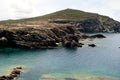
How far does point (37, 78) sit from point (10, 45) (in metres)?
83.1

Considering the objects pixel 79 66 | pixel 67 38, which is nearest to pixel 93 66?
pixel 79 66

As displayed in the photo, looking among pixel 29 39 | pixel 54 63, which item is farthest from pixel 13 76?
pixel 29 39

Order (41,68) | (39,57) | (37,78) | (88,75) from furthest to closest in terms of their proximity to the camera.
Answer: (39,57) < (41,68) < (88,75) < (37,78)

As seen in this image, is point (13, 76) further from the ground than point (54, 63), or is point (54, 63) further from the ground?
point (13, 76)

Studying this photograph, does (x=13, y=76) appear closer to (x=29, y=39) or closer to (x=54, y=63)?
(x=54, y=63)

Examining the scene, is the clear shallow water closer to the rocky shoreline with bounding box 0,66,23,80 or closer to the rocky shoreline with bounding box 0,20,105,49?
the rocky shoreline with bounding box 0,66,23,80

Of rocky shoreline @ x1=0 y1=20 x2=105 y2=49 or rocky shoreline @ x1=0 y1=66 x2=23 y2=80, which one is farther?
rocky shoreline @ x1=0 y1=20 x2=105 y2=49

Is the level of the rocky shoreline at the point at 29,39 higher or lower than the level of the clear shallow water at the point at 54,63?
higher

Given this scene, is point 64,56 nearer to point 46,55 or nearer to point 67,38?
point 46,55

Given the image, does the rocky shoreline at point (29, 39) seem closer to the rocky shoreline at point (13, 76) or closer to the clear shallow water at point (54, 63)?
the clear shallow water at point (54, 63)

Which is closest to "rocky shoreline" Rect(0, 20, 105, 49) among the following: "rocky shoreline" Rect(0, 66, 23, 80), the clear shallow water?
the clear shallow water

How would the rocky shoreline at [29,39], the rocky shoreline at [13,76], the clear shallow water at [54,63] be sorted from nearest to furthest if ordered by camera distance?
the rocky shoreline at [13,76], the clear shallow water at [54,63], the rocky shoreline at [29,39]

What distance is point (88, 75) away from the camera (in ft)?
314

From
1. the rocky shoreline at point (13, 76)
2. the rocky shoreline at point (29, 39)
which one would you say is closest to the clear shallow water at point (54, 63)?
the rocky shoreline at point (13, 76)
